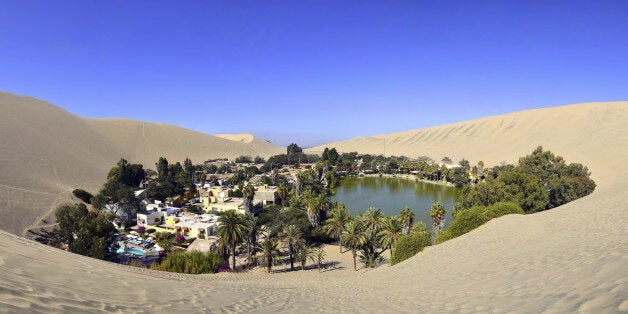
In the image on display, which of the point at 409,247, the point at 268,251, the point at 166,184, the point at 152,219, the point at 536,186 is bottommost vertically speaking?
the point at 152,219

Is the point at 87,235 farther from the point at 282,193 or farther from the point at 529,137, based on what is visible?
the point at 529,137

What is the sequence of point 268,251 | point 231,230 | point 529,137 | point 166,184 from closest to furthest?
point 268,251 < point 231,230 < point 166,184 < point 529,137

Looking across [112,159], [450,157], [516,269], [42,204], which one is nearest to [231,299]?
[516,269]

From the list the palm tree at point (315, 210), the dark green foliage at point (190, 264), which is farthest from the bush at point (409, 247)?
the palm tree at point (315, 210)

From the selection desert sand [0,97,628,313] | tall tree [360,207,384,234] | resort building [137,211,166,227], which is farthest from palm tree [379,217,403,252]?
resort building [137,211,166,227]

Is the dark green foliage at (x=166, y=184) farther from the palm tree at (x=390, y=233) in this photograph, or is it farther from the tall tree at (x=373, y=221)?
the palm tree at (x=390, y=233)

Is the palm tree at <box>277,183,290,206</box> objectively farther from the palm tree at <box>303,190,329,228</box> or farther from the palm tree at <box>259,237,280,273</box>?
the palm tree at <box>259,237,280,273</box>

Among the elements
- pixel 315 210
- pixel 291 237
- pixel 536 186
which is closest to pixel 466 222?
pixel 291 237
